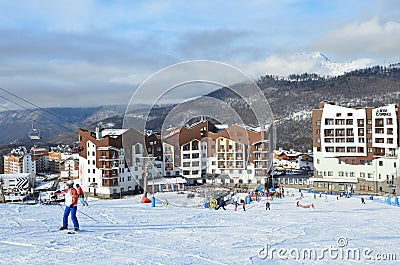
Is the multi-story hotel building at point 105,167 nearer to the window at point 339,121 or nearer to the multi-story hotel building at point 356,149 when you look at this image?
the multi-story hotel building at point 356,149

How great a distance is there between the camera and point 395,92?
124 meters

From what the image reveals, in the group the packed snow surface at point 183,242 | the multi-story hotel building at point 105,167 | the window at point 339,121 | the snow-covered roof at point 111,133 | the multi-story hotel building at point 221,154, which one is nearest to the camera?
the packed snow surface at point 183,242

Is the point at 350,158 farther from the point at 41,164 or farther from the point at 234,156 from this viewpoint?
the point at 41,164

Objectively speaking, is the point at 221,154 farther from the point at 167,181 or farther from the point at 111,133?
the point at 111,133

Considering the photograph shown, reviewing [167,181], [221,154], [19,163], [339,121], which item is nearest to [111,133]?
[167,181]

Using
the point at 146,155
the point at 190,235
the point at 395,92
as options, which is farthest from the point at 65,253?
the point at 395,92

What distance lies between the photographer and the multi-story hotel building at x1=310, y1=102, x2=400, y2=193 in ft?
110

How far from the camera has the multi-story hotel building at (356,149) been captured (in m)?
33.4

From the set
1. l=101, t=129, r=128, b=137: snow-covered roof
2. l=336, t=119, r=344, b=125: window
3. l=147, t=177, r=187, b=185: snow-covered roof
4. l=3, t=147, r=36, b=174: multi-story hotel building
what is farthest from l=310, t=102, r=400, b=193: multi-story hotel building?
l=3, t=147, r=36, b=174: multi-story hotel building

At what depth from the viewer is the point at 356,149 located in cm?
3512

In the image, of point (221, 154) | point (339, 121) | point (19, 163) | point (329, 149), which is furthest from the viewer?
point (19, 163)

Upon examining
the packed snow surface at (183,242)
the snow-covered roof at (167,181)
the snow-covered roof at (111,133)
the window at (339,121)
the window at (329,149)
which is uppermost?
the window at (339,121)

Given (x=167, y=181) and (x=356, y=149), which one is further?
(x=356, y=149)

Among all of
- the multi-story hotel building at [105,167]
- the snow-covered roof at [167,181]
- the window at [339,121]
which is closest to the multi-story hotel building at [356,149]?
the window at [339,121]
